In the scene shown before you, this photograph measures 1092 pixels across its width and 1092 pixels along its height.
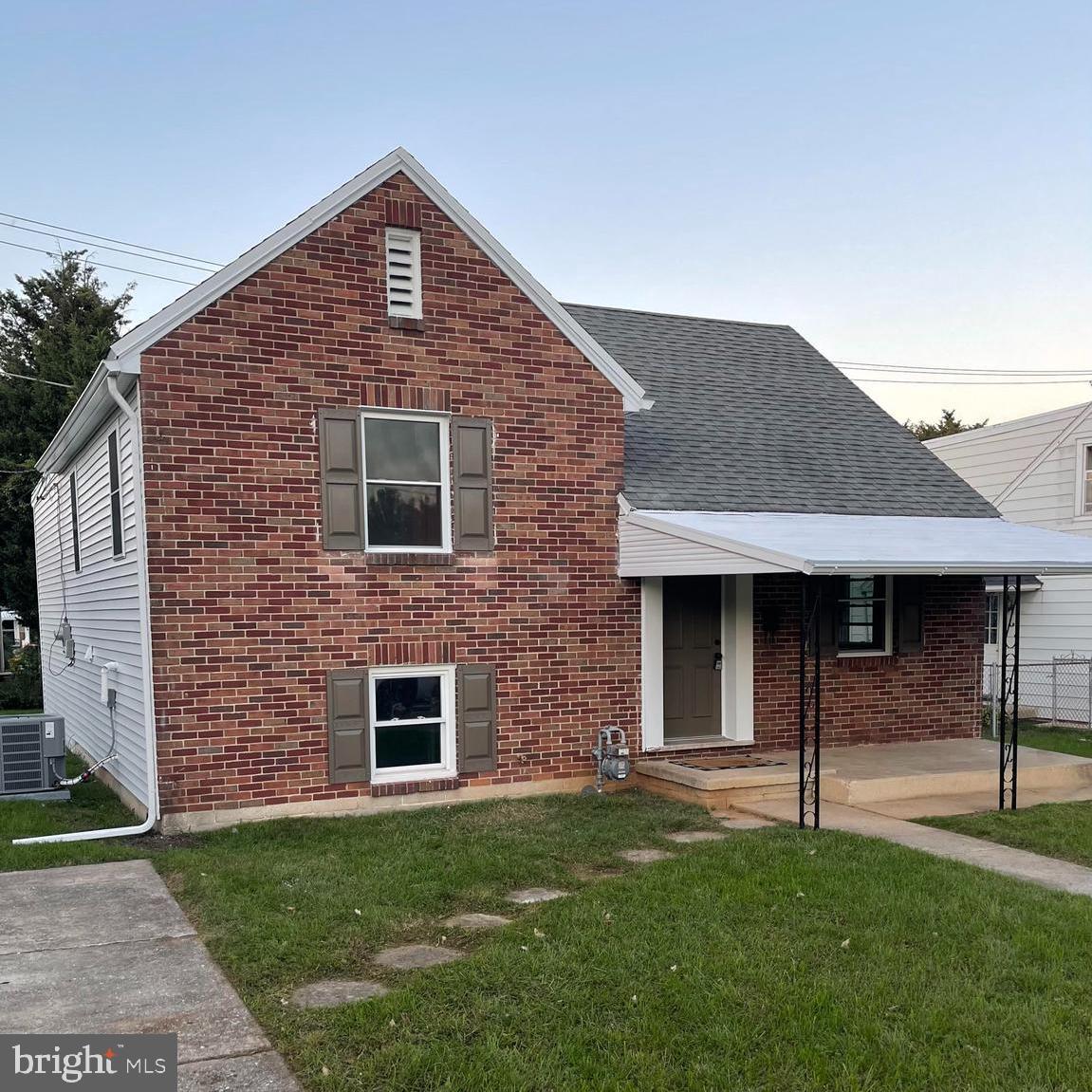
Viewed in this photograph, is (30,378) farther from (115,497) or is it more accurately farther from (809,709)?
(809,709)

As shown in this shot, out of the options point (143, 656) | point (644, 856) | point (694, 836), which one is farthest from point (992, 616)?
point (143, 656)

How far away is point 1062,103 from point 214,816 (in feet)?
42.8

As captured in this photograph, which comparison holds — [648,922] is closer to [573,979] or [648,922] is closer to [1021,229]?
[573,979]

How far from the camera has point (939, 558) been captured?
27.5 ft

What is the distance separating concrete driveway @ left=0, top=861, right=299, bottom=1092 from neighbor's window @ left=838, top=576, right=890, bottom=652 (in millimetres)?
8506

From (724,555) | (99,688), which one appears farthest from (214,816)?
(724,555)

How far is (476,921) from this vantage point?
601 cm

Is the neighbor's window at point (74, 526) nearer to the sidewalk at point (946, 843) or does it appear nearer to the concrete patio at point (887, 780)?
the concrete patio at point (887, 780)

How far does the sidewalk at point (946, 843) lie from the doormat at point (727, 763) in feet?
2.27

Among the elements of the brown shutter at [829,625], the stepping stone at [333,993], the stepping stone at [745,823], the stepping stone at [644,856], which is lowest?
the stepping stone at [745,823]

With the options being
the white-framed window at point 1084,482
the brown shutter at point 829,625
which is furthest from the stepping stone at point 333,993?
the white-framed window at point 1084,482

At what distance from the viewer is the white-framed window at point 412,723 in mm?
9461

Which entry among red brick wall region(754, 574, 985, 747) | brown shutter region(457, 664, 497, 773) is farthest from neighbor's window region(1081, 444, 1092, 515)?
brown shutter region(457, 664, 497, 773)

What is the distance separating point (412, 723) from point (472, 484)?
99.7 inches
